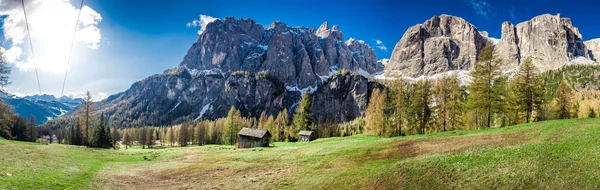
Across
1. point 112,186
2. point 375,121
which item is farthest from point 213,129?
point 112,186

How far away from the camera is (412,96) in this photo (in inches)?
Result: 2302

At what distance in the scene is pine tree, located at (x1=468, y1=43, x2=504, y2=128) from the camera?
46.8 meters

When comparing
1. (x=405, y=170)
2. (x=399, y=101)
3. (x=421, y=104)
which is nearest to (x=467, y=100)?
(x=421, y=104)

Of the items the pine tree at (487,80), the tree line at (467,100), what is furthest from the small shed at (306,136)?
the pine tree at (487,80)

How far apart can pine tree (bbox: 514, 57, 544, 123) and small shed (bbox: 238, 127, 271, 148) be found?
5300 cm

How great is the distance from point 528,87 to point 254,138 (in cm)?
5745

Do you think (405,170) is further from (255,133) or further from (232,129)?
(232,129)

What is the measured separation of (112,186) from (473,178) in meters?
27.6

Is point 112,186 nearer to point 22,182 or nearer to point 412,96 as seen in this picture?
point 22,182

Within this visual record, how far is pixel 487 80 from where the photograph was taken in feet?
155

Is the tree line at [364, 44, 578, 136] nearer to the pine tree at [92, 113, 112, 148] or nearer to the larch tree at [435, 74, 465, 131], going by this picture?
the larch tree at [435, 74, 465, 131]

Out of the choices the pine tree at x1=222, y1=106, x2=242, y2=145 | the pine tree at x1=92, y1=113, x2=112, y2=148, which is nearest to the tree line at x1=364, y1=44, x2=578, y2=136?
the pine tree at x1=222, y1=106, x2=242, y2=145

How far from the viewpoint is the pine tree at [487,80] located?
46791 mm

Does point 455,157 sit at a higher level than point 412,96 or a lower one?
lower
